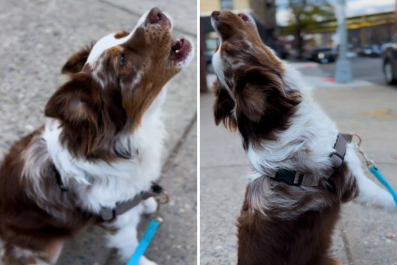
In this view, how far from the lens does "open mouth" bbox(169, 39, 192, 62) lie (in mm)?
2652

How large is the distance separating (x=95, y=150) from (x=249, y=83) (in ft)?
3.55

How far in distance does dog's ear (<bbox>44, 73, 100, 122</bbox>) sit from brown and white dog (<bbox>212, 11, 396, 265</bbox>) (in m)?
0.82

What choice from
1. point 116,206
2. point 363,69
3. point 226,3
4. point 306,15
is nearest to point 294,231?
point 116,206

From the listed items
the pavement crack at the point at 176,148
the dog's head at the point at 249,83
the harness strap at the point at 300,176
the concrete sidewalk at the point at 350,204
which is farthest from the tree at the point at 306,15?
the harness strap at the point at 300,176

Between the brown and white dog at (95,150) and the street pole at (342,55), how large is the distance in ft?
23.8

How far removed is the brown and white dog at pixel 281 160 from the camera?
2314 millimetres

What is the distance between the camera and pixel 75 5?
19.1ft

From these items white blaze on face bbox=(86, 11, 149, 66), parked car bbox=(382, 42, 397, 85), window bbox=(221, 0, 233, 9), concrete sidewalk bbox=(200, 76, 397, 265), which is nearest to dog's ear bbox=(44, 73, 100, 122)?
white blaze on face bbox=(86, 11, 149, 66)

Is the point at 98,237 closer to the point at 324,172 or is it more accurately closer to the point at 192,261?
the point at 192,261

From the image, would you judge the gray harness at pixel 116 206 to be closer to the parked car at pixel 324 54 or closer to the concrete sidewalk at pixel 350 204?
the concrete sidewalk at pixel 350 204

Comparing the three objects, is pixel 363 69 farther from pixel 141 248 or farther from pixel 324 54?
pixel 141 248

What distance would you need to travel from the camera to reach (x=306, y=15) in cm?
1081

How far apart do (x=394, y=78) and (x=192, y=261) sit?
5865mm

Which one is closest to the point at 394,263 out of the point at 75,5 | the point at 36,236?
the point at 36,236
